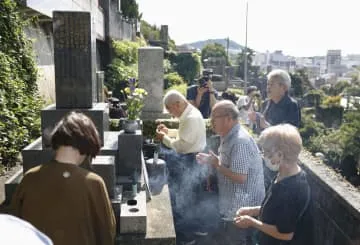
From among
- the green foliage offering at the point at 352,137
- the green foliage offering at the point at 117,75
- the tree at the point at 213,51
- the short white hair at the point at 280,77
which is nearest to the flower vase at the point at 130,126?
the short white hair at the point at 280,77

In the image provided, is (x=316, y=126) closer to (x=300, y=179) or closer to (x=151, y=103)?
(x=151, y=103)

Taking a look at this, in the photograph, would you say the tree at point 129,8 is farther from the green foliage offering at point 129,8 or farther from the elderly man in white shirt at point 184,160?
the elderly man in white shirt at point 184,160

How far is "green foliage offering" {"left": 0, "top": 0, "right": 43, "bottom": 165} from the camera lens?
5797mm

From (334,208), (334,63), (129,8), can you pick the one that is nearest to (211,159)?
(334,208)

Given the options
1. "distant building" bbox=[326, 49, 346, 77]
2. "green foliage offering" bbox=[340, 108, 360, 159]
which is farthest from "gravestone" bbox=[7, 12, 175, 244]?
"distant building" bbox=[326, 49, 346, 77]

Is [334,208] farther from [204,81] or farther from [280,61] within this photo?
[280,61]

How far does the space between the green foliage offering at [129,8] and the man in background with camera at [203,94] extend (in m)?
26.1

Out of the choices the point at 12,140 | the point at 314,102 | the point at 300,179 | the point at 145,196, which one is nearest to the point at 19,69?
the point at 12,140

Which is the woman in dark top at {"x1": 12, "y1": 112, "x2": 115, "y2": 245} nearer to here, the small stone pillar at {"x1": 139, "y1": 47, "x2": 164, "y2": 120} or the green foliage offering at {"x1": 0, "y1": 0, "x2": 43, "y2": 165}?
the green foliage offering at {"x1": 0, "y1": 0, "x2": 43, "y2": 165}

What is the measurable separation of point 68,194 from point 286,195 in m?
1.43

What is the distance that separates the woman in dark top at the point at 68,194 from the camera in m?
2.28

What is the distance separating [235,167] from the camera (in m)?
3.55

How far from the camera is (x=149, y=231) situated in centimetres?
389

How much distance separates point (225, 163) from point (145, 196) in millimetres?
1138
